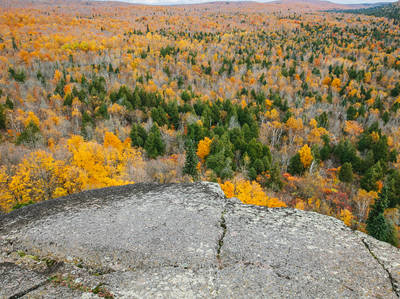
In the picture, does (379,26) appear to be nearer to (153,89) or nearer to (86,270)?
(153,89)

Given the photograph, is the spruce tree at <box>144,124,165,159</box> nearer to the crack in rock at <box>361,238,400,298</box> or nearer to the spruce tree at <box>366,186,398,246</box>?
the spruce tree at <box>366,186,398,246</box>

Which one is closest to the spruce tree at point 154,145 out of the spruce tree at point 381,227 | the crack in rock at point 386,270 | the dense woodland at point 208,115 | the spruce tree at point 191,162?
the dense woodland at point 208,115

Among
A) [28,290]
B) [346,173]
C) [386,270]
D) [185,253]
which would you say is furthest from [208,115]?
[28,290]

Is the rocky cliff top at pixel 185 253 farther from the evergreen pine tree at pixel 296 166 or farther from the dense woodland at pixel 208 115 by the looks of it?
the evergreen pine tree at pixel 296 166

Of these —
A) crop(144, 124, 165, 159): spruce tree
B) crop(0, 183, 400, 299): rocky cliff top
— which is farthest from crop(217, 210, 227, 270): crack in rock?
crop(144, 124, 165, 159): spruce tree

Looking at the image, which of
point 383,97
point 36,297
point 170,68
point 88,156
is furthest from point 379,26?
point 36,297

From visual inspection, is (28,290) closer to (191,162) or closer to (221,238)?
(221,238)
